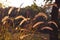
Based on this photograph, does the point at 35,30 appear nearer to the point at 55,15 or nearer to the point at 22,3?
the point at 22,3

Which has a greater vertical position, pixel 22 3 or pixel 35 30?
pixel 22 3

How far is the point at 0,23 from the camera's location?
13.4 feet

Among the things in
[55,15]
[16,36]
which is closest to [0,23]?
[16,36]

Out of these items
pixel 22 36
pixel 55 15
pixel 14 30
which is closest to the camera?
pixel 22 36

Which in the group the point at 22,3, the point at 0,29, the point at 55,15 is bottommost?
the point at 55,15

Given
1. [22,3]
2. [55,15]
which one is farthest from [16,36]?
[55,15]

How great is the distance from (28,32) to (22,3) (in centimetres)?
53

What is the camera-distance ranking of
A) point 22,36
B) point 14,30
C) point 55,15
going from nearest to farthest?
point 22,36 < point 14,30 < point 55,15

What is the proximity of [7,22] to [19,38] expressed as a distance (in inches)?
17.2

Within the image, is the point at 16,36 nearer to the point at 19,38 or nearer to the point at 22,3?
the point at 19,38

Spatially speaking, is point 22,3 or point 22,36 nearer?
point 22,36

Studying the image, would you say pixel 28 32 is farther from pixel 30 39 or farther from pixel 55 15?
pixel 55 15

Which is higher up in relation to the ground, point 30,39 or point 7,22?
point 7,22

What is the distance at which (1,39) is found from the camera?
3.87 meters
